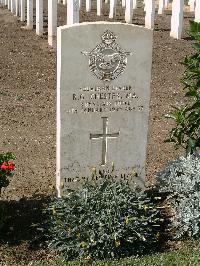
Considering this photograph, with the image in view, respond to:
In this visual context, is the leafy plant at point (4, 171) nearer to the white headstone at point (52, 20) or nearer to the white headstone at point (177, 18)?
the white headstone at point (52, 20)

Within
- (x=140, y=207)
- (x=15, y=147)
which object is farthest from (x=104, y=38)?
(x=15, y=147)

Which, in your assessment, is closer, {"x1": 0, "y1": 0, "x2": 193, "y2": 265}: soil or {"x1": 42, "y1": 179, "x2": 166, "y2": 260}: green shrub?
{"x1": 42, "y1": 179, "x2": 166, "y2": 260}: green shrub

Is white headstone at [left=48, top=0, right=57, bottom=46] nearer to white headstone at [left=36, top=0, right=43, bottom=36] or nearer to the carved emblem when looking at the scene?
white headstone at [left=36, top=0, right=43, bottom=36]

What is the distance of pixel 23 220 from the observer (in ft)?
16.9

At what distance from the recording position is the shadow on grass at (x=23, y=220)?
488 centimetres

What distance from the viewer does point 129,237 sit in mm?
4574

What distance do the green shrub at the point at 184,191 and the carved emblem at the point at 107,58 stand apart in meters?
1.10

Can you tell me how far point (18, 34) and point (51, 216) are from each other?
11.2 meters

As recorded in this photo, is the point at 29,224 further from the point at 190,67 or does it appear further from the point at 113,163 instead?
the point at 190,67

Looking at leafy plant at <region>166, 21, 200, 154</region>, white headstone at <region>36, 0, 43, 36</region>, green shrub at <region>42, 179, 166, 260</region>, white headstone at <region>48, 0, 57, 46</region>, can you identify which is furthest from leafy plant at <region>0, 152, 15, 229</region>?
white headstone at <region>36, 0, 43, 36</region>

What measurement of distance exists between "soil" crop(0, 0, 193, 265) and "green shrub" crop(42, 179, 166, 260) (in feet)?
1.00

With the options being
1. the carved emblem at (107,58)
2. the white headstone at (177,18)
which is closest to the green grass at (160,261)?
the carved emblem at (107,58)

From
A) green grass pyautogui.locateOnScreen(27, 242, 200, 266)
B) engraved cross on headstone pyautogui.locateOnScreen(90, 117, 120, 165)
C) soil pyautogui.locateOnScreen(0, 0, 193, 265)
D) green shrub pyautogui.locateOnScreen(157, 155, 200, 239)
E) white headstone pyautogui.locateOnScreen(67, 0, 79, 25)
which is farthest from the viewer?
white headstone pyautogui.locateOnScreen(67, 0, 79, 25)

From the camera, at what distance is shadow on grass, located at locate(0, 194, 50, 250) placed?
16.0ft
